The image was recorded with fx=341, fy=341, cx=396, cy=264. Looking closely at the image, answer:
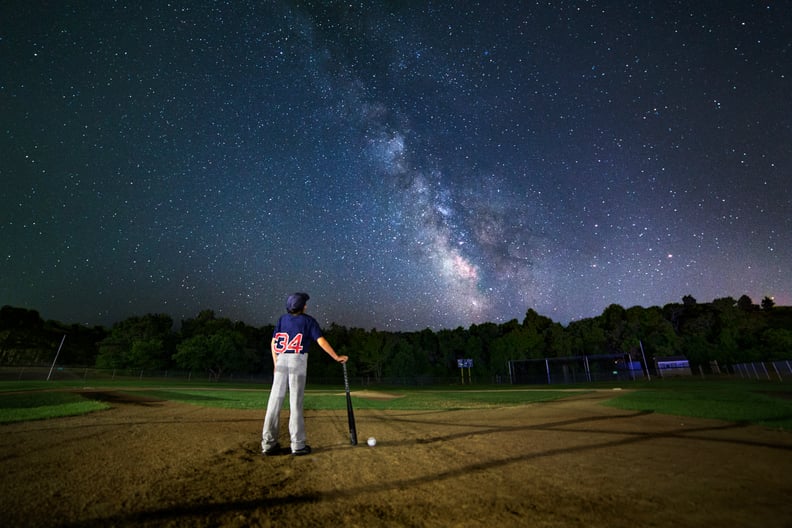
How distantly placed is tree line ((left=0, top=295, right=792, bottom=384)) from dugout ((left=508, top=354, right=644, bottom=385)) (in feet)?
6.17

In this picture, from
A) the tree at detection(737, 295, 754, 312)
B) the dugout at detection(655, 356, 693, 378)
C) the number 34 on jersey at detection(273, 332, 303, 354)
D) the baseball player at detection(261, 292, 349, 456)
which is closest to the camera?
the baseball player at detection(261, 292, 349, 456)

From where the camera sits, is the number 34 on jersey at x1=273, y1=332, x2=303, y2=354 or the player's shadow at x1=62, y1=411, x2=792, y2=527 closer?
the player's shadow at x1=62, y1=411, x2=792, y2=527

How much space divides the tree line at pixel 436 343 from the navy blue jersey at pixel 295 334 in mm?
62413

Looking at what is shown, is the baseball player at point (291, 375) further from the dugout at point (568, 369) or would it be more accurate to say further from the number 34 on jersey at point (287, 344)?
the dugout at point (568, 369)

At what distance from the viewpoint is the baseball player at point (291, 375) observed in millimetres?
4895

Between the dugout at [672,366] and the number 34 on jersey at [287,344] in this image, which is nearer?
the number 34 on jersey at [287,344]

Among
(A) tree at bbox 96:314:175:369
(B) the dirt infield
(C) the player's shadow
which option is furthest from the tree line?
(B) the dirt infield

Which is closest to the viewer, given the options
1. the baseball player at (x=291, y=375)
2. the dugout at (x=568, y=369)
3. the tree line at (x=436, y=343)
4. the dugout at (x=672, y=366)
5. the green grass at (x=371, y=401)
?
the baseball player at (x=291, y=375)

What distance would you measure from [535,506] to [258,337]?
95.2 meters

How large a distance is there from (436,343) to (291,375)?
3003 inches

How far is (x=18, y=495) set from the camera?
3.07 metres

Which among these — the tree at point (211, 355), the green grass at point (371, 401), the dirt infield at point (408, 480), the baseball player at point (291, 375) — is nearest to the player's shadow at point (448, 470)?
the dirt infield at point (408, 480)

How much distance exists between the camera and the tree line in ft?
194

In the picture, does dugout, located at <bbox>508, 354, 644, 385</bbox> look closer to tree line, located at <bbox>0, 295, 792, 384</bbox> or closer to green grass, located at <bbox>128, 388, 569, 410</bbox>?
tree line, located at <bbox>0, 295, 792, 384</bbox>
